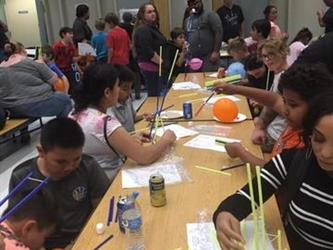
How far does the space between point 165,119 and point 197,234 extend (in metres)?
1.45

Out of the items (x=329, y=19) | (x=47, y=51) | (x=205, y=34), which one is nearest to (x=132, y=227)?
(x=329, y=19)

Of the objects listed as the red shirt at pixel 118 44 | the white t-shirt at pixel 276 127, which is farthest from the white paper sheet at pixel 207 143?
the red shirt at pixel 118 44

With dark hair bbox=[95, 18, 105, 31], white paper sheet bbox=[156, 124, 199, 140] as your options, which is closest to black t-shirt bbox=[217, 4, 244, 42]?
dark hair bbox=[95, 18, 105, 31]

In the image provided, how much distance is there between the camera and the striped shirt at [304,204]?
126 cm

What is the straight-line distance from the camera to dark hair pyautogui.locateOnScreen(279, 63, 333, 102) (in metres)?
1.63

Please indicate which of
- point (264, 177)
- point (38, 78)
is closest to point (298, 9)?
point (38, 78)

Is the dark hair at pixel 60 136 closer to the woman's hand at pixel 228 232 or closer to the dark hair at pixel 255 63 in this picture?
the woman's hand at pixel 228 232

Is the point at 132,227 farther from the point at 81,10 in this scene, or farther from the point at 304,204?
the point at 81,10

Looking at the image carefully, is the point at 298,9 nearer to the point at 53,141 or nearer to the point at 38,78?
the point at 38,78

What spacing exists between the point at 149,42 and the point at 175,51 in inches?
21.4

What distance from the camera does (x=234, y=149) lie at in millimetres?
Result: 1884

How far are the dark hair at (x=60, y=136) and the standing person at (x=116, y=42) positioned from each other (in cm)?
427

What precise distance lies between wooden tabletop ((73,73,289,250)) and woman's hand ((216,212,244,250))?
13 cm

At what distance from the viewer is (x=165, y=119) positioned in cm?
272
